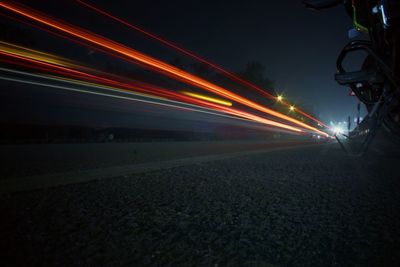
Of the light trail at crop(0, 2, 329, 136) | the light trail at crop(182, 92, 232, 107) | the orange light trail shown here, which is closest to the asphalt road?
the orange light trail

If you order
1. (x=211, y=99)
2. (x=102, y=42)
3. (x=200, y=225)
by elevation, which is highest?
(x=102, y=42)

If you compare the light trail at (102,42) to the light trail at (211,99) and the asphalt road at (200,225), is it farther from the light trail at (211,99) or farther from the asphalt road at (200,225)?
the asphalt road at (200,225)

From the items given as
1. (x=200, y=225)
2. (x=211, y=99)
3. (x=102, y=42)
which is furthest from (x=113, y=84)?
(x=200, y=225)

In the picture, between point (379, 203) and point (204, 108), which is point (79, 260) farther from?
point (204, 108)

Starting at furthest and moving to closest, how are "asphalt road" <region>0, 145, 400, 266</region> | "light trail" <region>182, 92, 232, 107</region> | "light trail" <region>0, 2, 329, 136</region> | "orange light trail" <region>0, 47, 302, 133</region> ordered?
"light trail" <region>182, 92, 232, 107</region> → "light trail" <region>0, 2, 329, 136</region> → "orange light trail" <region>0, 47, 302, 133</region> → "asphalt road" <region>0, 145, 400, 266</region>

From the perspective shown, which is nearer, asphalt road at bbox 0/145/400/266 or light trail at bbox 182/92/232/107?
asphalt road at bbox 0/145/400/266

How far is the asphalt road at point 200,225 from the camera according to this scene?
1325 millimetres

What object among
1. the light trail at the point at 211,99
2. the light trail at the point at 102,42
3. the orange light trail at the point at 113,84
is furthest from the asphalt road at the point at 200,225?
the light trail at the point at 211,99

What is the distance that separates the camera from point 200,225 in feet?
5.85

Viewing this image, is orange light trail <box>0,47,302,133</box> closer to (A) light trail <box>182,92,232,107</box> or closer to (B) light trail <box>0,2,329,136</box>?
(A) light trail <box>182,92,232,107</box>

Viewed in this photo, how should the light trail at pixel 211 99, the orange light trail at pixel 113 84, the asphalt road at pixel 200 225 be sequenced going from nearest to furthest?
the asphalt road at pixel 200 225
the orange light trail at pixel 113 84
the light trail at pixel 211 99

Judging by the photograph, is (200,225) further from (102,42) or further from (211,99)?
(211,99)

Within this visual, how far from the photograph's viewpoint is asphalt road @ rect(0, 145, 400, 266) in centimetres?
133

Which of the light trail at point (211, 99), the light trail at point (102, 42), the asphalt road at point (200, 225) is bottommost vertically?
the asphalt road at point (200, 225)
